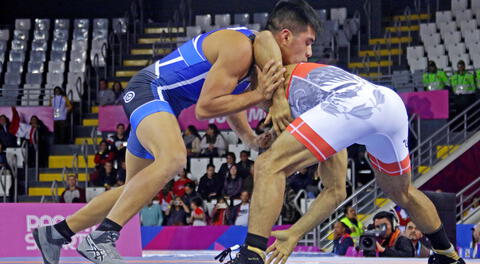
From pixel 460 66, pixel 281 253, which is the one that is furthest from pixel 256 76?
pixel 460 66

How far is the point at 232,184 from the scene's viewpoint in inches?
463

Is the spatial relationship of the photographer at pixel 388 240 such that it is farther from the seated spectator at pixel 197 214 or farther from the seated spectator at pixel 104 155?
the seated spectator at pixel 104 155

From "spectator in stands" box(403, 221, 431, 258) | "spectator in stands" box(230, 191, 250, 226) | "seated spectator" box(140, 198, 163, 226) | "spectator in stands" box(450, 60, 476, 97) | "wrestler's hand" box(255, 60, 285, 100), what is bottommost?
"seated spectator" box(140, 198, 163, 226)

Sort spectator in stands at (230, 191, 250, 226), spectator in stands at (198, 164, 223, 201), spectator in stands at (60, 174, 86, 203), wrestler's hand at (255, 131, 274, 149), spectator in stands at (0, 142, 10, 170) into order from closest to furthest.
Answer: wrestler's hand at (255, 131, 274, 149)
spectator in stands at (230, 191, 250, 226)
spectator in stands at (198, 164, 223, 201)
spectator in stands at (60, 174, 86, 203)
spectator in stands at (0, 142, 10, 170)

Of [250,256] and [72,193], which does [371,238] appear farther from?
[72,193]

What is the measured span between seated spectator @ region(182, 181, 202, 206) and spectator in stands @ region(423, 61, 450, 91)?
13.5 feet

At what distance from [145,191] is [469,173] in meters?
8.78

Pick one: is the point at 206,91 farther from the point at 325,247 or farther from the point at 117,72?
the point at 117,72

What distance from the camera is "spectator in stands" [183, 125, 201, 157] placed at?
12.9m

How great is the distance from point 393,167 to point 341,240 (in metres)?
4.69

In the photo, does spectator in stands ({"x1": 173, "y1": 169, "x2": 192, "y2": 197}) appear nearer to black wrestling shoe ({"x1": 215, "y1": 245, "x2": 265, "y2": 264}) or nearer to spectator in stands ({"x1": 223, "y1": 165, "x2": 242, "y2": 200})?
spectator in stands ({"x1": 223, "y1": 165, "x2": 242, "y2": 200})

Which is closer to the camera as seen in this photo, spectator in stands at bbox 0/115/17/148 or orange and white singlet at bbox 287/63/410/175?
orange and white singlet at bbox 287/63/410/175

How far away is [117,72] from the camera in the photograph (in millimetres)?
17203

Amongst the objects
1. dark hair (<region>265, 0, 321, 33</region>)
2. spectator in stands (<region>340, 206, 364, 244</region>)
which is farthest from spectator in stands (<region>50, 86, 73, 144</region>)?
dark hair (<region>265, 0, 321, 33</region>)
